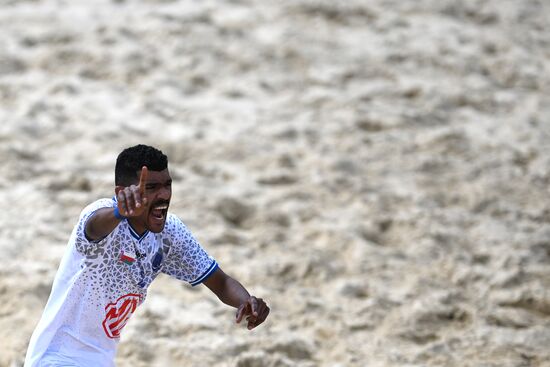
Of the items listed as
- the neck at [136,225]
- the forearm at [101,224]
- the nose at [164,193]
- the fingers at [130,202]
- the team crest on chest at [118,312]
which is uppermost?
the fingers at [130,202]

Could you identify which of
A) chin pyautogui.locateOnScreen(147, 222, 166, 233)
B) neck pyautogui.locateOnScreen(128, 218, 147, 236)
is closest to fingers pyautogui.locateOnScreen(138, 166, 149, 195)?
chin pyautogui.locateOnScreen(147, 222, 166, 233)

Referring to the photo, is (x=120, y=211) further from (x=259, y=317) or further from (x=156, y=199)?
(x=259, y=317)

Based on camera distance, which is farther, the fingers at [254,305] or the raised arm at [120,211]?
the fingers at [254,305]

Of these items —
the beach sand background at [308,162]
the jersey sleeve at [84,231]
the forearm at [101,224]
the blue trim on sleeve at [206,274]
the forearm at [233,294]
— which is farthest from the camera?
the beach sand background at [308,162]

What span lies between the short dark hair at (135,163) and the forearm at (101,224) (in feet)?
0.46

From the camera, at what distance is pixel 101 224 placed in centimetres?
312

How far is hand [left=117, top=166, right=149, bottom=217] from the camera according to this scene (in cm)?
291

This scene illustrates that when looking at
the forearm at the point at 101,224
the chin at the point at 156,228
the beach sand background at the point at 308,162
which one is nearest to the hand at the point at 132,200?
the forearm at the point at 101,224

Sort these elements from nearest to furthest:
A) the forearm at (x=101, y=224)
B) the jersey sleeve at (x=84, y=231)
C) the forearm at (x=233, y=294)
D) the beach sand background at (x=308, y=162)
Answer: the forearm at (x=101, y=224)
the jersey sleeve at (x=84, y=231)
the forearm at (x=233, y=294)
the beach sand background at (x=308, y=162)

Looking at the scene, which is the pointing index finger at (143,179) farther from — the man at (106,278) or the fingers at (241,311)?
the fingers at (241,311)

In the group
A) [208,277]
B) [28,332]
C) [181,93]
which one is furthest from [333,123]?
[208,277]

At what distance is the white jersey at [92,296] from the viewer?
3311 mm

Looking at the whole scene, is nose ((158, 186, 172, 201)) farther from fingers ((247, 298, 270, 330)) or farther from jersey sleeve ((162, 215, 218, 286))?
fingers ((247, 298, 270, 330))

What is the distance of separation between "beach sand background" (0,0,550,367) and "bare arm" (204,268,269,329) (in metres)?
1.35
